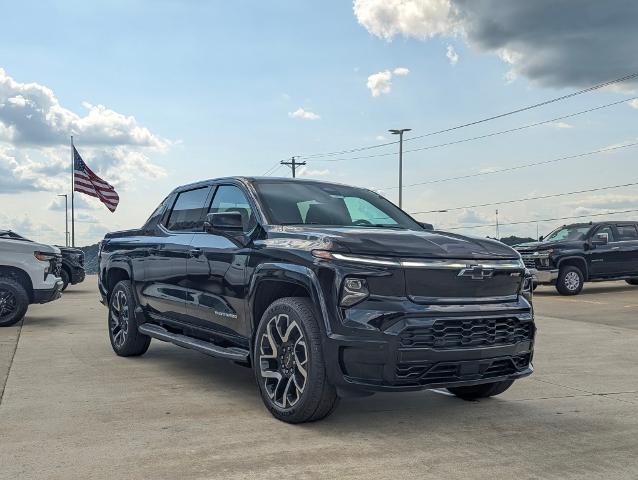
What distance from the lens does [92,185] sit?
32.8m

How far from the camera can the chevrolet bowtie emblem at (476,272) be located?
4.54 meters

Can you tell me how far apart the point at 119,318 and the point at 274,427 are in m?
3.61

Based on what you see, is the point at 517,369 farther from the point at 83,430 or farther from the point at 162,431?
the point at 83,430

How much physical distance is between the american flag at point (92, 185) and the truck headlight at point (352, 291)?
98.3 ft

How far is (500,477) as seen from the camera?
12.1 ft

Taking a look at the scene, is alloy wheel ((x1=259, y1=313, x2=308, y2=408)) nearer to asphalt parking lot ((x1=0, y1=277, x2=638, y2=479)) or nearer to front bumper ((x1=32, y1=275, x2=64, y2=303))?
asphalt parking lot ((x1=0, y1=277, x2=638, y2=479))

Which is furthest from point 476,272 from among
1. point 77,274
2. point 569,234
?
point 77,274

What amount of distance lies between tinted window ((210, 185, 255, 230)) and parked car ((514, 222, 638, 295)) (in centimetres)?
1249

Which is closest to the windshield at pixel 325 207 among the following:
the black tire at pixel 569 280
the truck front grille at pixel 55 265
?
the truck front grille at pixel 55 265

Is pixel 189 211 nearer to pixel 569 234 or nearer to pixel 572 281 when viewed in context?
pixel 572 281

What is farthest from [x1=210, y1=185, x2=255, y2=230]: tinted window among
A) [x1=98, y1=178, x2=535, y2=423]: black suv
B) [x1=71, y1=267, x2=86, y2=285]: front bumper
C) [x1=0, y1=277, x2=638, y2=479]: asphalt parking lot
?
[x1=71, y1=267, x2=86, y2=285]: front bumper

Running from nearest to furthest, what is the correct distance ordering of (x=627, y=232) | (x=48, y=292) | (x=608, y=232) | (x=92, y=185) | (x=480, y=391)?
(x=480, y=391)
(x=48, y=292)
(x=608, y=232)
(x=627, y=232)
(x=92, y=185)

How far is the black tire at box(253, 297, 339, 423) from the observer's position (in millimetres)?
4449

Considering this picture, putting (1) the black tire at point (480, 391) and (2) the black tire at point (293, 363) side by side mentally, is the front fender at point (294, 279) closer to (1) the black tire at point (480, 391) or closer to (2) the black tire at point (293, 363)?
(2) the black tire at point (293, 363)
